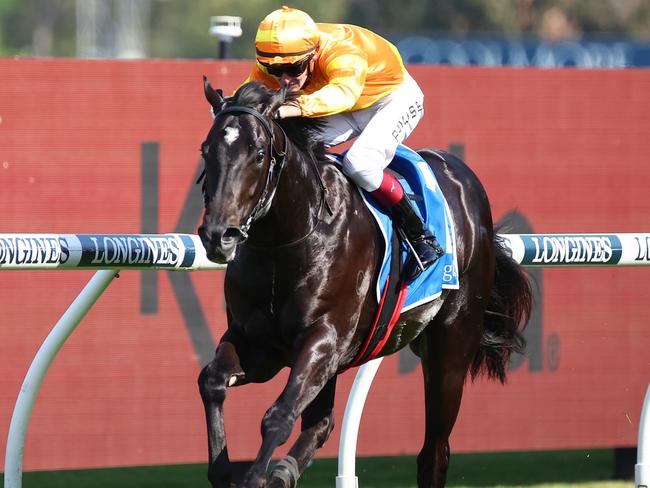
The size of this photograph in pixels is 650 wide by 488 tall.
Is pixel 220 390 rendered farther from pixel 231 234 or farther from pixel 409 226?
pixel 409 226

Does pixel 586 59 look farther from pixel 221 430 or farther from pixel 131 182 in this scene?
pixel 221 430

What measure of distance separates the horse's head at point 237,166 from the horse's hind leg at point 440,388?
4.54ft

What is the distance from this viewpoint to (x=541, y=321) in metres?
6.42

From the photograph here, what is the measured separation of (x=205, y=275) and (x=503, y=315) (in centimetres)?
146

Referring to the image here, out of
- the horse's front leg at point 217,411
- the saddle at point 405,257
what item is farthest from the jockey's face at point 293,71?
the horse's front leg at point 217,411

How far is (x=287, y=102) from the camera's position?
395 centimetres

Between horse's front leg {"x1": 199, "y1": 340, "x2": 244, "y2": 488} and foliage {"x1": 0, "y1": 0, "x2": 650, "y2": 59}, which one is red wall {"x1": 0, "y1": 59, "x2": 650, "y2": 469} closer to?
horse's front leg {"x1": 199, "y1": 340, "x2": 244, "y2": 488}

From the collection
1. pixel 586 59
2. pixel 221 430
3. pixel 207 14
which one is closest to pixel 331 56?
pixel 221 430

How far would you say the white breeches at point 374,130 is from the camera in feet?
14.3

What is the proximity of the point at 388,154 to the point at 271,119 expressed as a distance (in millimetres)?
780

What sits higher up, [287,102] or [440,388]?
[287,102]

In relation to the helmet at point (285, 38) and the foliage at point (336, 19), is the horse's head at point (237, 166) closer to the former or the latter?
the helmet at point (285, 38)

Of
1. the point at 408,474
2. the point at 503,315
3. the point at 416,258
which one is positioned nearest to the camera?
the point at 416,258

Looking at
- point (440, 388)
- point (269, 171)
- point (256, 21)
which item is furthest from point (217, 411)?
point (256, 21)
